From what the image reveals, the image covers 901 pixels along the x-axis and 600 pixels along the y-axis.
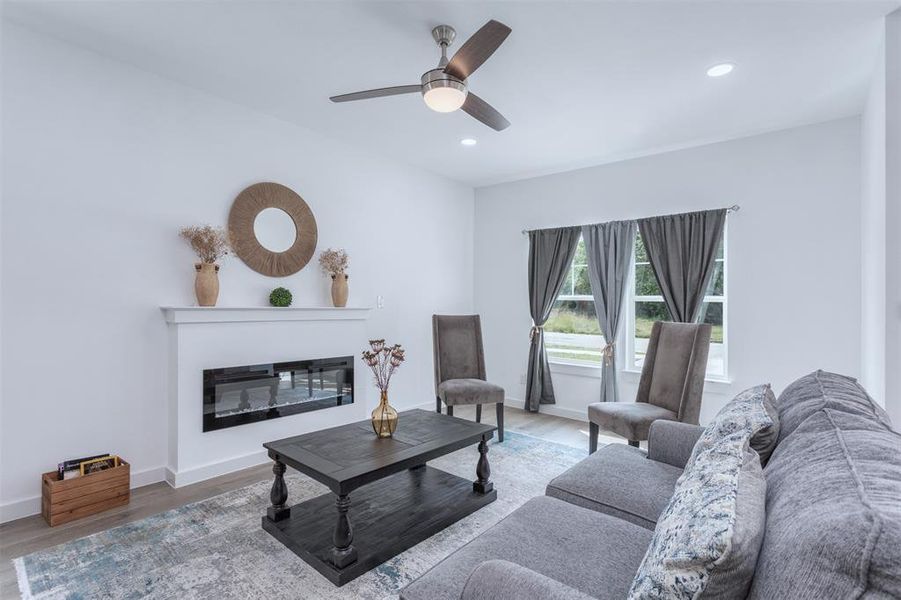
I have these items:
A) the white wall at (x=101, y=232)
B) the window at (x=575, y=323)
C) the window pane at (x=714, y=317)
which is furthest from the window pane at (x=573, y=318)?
the white wall at (x=101, y=232)

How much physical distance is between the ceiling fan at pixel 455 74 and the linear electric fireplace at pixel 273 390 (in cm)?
217

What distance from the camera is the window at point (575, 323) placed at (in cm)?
502

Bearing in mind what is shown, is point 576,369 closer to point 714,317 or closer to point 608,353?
point 608,353

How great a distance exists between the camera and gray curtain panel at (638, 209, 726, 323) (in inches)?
161

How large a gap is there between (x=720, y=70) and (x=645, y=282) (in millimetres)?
2155

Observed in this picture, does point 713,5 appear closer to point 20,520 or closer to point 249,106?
point 249,106

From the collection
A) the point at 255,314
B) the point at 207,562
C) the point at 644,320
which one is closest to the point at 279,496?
the point at 207,562

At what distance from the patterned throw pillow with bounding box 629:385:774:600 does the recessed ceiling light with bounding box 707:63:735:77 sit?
8.66 feet

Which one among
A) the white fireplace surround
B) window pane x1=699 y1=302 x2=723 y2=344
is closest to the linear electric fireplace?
the white fireplace surround

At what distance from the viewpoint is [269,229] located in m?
3.74

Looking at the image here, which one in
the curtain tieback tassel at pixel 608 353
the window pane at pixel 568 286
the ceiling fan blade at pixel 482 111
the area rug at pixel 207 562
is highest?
the ceiling fan blade at pixel 482 111

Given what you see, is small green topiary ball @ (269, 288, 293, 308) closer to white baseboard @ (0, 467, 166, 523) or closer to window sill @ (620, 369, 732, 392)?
white baseboard @ (0, 467, 166, 523)

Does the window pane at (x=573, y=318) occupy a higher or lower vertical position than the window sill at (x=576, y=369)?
higher

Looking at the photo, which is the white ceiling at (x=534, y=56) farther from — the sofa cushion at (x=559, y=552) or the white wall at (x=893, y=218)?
the sofa cushion at (x=559, y=552)
